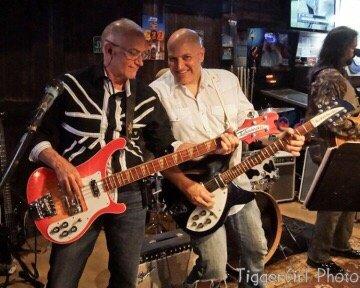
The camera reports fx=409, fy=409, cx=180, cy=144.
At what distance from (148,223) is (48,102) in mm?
2898

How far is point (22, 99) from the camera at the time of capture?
473cm

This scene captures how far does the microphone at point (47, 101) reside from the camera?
2093 mm

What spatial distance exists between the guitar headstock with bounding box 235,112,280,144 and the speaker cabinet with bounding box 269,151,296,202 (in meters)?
3.62

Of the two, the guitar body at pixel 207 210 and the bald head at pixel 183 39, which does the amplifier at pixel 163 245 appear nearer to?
the guitar body at pixel 207 210

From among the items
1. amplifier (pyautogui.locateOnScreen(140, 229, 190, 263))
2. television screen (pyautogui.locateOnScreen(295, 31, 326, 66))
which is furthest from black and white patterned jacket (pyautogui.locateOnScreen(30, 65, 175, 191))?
television screen (pyautogui.locateOnScreen(295, 31, 326, 66))

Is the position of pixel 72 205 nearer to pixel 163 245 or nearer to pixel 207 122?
pixel 207 122

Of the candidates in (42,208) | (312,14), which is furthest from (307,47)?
(42,208)

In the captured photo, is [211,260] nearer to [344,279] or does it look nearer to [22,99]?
[344,279]

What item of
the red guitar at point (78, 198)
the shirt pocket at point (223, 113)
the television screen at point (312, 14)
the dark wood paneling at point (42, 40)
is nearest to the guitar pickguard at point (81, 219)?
the red guitar at point (78, 198)

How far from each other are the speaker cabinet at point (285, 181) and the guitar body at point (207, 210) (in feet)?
12.3

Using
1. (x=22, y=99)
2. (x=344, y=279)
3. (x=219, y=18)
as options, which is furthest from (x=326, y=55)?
(x=22, y=99)

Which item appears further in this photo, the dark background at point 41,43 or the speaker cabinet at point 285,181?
the speaker cabinet at point 285,181

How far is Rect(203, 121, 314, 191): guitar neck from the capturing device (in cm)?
280

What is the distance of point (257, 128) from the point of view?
2852mm
